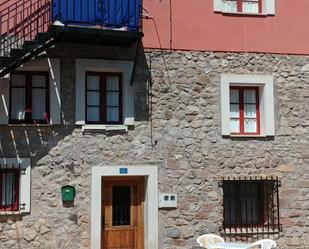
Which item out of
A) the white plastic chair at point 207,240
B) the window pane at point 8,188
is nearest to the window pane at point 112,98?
the window pane at point 8,188

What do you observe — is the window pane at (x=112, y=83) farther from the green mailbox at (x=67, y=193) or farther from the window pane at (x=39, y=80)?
the green mailbox at (x=67, y=193)

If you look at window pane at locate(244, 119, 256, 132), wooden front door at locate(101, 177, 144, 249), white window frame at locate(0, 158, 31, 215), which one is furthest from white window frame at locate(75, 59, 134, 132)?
window pane at locate(244, 119, 256, 132)

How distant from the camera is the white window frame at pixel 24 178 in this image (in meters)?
12.0

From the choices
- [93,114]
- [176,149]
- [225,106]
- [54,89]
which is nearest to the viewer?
[54,89]

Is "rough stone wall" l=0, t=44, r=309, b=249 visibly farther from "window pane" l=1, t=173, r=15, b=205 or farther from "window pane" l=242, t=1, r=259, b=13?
"window pane" l=242, t=1, r=259, b=13

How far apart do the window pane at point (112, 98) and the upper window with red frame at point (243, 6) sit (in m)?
3.37

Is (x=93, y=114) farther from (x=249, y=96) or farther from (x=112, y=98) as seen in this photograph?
(x=249, y=96)

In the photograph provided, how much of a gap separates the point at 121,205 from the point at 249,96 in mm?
4053

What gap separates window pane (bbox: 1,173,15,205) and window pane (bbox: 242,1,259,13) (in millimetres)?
6745

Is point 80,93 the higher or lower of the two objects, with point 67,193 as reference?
higher

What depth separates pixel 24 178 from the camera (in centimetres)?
1202

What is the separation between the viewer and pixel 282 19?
45.5ft

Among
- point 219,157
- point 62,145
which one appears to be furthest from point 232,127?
point 62,145

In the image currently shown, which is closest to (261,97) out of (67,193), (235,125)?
(235,125)
